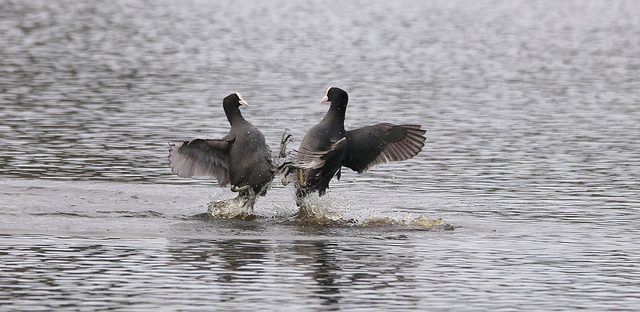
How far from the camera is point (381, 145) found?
15.9m

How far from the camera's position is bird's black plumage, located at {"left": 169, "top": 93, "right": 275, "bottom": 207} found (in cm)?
1517

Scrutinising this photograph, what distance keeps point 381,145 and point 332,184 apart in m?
2.85

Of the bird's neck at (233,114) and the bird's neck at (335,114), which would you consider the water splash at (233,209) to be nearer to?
the bird's neck at (233,114)

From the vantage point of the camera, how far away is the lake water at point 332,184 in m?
11.4

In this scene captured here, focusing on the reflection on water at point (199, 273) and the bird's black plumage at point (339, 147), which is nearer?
the reflection on water at point (199, 273)

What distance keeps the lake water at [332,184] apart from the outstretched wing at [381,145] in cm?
68

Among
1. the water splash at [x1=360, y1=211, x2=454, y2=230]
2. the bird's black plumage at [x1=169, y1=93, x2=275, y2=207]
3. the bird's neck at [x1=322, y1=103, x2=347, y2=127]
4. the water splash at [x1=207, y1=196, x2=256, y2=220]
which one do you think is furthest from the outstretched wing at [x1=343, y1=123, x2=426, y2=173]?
the water splash at [x1=207, y1=196, x2=256, y2=220]

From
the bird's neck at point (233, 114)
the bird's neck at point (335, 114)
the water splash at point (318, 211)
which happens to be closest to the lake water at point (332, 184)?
the water splash at point (318, 211)

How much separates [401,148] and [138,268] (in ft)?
16.7

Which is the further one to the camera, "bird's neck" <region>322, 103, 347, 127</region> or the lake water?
"bird's neck" <region>322, 103, 347, 127</region>

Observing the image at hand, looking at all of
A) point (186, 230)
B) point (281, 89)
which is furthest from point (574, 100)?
point (186, 230)

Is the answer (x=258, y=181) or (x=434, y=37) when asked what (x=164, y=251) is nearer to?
(x=258, y=181)

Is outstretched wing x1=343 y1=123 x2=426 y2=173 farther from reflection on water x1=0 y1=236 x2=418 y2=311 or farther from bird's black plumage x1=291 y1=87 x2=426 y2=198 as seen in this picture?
reflection on water x1=0 y1=236 x2=418 y2=311

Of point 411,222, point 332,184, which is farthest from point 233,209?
point 332,184
